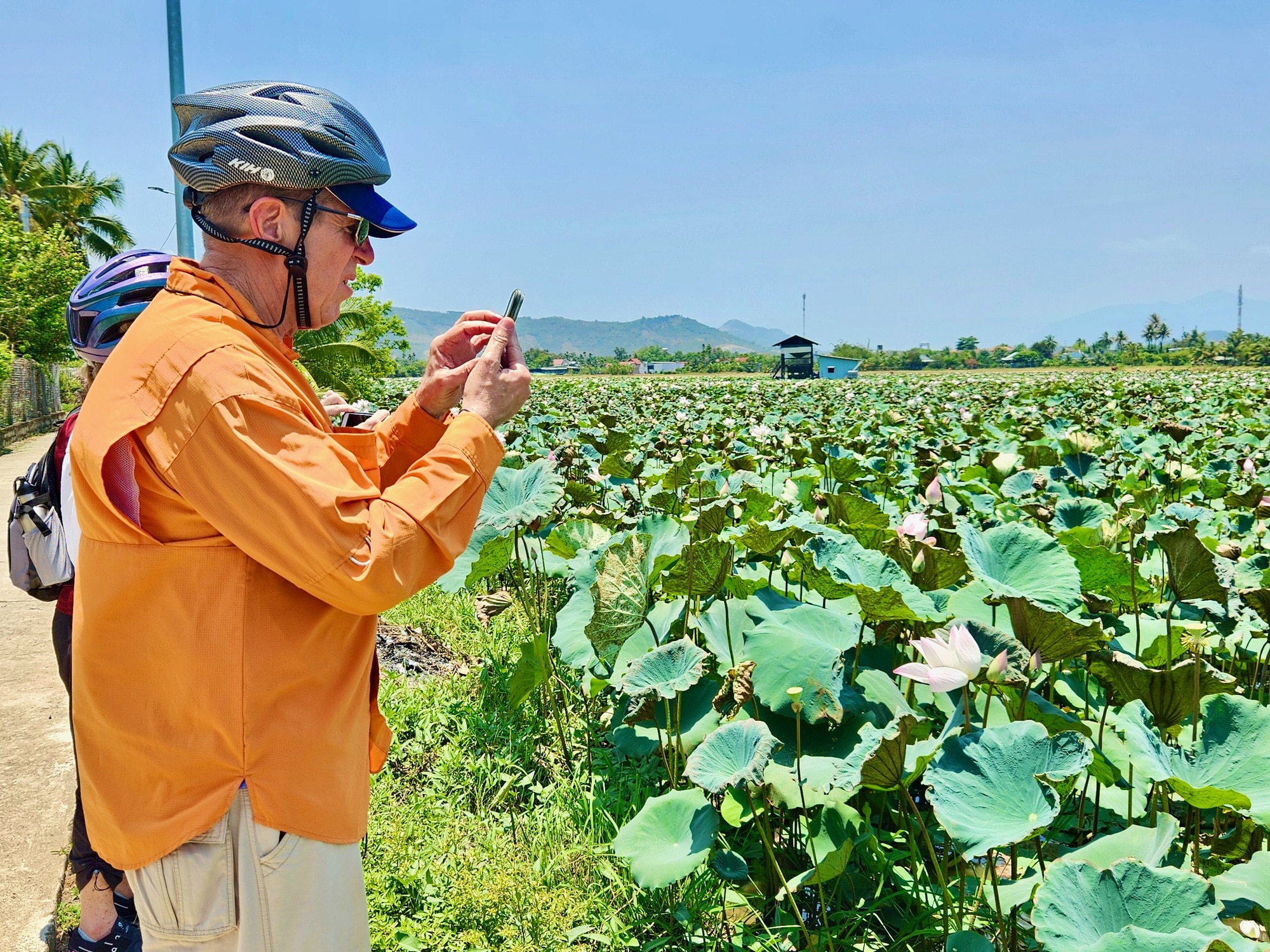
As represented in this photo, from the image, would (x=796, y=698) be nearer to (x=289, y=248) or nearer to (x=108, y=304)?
(x=289, y=248)

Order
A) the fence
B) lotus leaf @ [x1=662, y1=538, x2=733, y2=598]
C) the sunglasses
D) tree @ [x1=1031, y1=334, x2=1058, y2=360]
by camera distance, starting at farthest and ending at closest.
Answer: tree @ [x1=1031, y1=334, x2=1058, y2=360], the fence, lotus leaf @ [x1=662, y1=538, x2=733, y2=598], the sunglasses

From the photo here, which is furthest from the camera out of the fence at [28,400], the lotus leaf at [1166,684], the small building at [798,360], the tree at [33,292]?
the small building at [798,360]

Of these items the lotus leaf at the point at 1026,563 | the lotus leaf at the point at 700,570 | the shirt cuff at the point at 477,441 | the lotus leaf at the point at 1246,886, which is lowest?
the lotus leaf at the point at 1246,886

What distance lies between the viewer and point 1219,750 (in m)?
1.50

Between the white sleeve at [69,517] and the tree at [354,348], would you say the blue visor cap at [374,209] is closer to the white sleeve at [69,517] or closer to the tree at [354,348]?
the white sleeve at [69,517]

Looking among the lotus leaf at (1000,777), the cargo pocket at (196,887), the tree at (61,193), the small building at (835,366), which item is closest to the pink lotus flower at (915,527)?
the lotus leaf at (1000,777)

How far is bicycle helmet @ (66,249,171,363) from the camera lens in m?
2.19

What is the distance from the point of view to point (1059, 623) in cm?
167

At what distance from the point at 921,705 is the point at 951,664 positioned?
0.73 metres

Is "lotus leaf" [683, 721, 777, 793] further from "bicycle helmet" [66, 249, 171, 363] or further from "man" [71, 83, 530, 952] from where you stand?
"bicycle helmet" [66, 249, 171, 363]

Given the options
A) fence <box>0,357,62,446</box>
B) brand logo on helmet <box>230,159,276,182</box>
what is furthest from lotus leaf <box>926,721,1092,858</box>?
fence <box>0,357,62,446</box>

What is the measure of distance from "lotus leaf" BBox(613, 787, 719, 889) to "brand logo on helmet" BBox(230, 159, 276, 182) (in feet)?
4.70

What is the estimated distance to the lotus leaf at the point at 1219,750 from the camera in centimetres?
143

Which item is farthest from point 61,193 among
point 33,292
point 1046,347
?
point 1046,347
